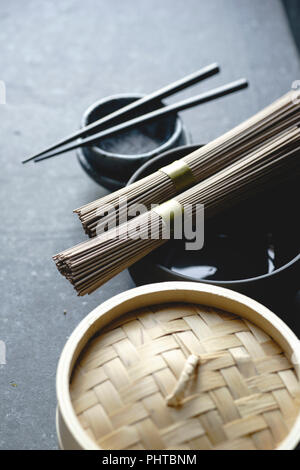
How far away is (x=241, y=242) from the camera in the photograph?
3.82 ft

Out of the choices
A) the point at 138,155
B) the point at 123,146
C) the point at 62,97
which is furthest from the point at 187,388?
the point at 62,97

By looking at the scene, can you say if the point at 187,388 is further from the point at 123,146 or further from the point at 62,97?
the point at 62,97

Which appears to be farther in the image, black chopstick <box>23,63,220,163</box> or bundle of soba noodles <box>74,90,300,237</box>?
black chopstick <box>23,63,220,163</box>

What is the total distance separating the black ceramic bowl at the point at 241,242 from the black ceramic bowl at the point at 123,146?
76 millimetres

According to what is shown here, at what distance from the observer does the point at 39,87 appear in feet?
5.11

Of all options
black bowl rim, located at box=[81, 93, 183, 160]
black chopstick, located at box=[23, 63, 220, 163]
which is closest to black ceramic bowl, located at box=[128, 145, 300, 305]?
black bowl rim, located at box=[81, 93, 183, 160]

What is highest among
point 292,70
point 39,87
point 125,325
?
point 39,87

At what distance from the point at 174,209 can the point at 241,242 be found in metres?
0.23

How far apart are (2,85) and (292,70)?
0.82 m

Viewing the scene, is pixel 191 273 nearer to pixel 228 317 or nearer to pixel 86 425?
pixel 228 317

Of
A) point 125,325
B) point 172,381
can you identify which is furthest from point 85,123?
point 172,381

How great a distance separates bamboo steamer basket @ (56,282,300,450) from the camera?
29.2 inches

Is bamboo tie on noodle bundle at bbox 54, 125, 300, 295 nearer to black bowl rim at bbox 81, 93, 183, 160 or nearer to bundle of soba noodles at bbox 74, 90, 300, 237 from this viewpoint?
bundle of soba noodles at bbox 74, 90, 300, 237

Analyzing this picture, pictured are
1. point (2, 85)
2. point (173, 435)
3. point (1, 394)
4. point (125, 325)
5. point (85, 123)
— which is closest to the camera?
point (173, 435)
